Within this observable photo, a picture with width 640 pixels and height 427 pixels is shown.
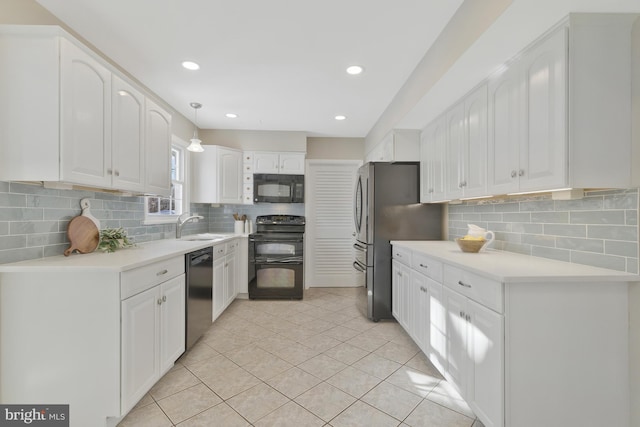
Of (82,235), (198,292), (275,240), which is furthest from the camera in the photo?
(275,240)

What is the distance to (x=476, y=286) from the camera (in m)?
1.50

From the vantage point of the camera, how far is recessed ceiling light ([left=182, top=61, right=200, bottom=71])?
2.35 metres

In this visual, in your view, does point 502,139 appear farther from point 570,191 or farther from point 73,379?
point 73,379

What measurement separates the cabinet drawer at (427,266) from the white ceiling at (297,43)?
1.31 metres

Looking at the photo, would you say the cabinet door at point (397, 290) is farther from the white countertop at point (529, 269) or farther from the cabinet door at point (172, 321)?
the cabinet door at point (172, 321)

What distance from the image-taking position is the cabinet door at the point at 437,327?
1.87 metres

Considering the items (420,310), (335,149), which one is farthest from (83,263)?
(335,149)

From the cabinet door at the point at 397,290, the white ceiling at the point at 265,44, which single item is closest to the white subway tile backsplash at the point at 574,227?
the cabinet door at the point at 397,290

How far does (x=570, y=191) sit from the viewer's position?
148 cm

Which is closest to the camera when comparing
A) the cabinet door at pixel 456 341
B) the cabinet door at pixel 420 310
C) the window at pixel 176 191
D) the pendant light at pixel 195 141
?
the cabinet door at pixel 456 341

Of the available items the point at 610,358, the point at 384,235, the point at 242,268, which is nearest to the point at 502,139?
the point at 610,358

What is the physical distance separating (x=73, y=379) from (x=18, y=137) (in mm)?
1330

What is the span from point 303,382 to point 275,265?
77.5 inches

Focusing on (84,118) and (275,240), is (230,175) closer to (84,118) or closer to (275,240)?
(275,240)
